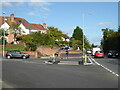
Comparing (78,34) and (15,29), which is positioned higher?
(78,34)

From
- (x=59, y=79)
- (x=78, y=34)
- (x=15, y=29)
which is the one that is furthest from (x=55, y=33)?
(x=59, y=79)

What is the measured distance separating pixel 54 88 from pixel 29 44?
40767mm

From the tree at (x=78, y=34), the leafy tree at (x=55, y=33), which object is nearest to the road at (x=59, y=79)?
the leafy tree at (x=55, y=33)

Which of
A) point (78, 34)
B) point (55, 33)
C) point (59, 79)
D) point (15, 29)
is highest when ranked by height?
point (78, 34)

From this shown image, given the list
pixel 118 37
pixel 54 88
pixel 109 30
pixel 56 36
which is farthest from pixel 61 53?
pixel 109 30

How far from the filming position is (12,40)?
66875 millimetres

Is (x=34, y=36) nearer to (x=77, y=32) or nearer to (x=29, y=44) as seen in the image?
(x=29, y=44)

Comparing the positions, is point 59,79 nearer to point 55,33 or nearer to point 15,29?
point 15,29

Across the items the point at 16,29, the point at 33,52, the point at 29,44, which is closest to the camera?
the point at 33,52

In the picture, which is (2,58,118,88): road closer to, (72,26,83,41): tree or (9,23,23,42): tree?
(9,23,23,42): tree

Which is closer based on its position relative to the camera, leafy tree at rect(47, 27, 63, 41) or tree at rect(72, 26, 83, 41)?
leafy tree at rect(47, 27, 63, 41)

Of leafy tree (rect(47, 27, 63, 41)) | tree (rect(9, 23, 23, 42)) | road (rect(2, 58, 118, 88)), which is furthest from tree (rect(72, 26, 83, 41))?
road (rect(2, 58, 118, 88))

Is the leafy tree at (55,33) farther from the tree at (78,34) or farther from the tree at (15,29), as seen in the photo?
the tree at (78,34)

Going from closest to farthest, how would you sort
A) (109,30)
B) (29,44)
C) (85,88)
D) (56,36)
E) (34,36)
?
(85,88) < (29,44) < (34,36) < (56,36) < (109,30)
